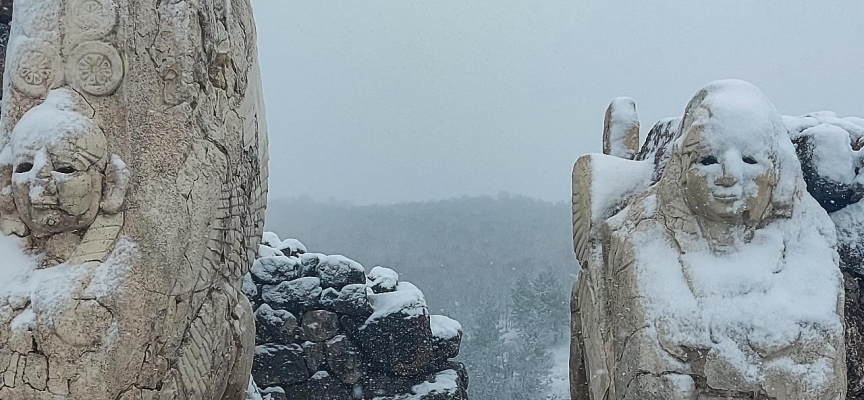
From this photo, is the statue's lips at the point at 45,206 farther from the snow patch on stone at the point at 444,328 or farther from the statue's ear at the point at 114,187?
the snow patch on stone at the point at 444,328

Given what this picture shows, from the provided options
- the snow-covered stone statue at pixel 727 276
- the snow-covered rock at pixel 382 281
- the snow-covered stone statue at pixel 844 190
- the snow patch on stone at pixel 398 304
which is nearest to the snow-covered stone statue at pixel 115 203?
the snow-covered stone statue at pixel 727 276

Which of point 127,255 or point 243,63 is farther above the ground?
point 243,63

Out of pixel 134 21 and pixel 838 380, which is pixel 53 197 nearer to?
pixel 134 21

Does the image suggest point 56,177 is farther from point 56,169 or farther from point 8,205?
point 8,205

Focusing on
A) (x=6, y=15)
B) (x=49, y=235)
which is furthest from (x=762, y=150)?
(x=6, y=15)

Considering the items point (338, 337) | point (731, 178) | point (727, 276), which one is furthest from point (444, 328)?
point (731, 178)

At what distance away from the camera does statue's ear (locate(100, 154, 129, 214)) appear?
231 cm

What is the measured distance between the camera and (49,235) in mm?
2326

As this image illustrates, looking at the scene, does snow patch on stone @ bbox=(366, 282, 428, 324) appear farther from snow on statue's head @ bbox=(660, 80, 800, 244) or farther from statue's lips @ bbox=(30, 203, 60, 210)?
statue's lips @ bbox=(30, 203, 60, 210)

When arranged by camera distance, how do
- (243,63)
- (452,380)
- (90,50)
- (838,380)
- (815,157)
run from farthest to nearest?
(452,380), (815,157), (243,63), (90,50), (838,380)

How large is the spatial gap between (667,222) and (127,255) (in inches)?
66.3

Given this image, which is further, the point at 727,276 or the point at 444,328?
the point at 444,328

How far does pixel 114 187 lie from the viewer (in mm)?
2320

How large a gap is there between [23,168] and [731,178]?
2.11 metres
